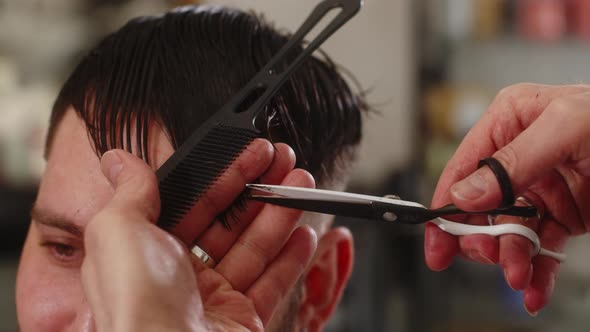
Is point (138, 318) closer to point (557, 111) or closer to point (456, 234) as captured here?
point (456, 234)

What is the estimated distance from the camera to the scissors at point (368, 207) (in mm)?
896

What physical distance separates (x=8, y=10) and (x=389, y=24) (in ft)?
5.24

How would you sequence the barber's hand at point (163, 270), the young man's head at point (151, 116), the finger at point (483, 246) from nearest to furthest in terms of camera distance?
1. the barber's hand at point (163, 270)
2. the finger at point (483, 246)
3. the young man's head at point (151, 116)

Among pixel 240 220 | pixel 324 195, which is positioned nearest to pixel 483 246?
pixel 324 195

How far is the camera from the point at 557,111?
865 millimetres

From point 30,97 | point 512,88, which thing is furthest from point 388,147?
point 512,88

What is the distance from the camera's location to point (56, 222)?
3.52 feet

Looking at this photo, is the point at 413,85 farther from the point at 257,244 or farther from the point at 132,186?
the point at 132,186

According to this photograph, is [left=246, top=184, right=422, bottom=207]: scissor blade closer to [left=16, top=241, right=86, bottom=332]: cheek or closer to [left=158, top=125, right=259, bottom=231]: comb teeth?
[left=158, top=125, right=259, bottom=231]: comb teeth

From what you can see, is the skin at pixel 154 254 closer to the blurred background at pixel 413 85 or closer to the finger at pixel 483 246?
the finger at pixel 483 246

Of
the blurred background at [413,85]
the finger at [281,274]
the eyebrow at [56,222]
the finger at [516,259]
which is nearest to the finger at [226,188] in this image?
the finger at [281,274]

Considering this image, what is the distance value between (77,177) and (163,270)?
0.36 m

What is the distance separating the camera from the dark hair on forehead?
106 cm

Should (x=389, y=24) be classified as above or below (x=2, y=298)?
above
